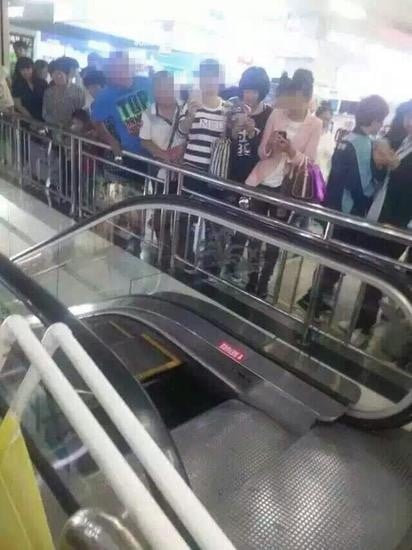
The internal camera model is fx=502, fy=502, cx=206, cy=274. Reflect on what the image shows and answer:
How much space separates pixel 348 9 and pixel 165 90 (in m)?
1.92

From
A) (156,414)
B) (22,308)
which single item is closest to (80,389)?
(156,414)

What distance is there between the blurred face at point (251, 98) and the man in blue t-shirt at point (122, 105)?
1.11 metres

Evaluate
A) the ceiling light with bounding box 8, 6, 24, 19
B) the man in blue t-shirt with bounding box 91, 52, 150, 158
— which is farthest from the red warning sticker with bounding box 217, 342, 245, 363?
the ceiling light with bounding box 8, 6, 24, 19

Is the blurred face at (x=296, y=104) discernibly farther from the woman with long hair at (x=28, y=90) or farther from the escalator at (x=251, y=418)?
the woman with long hair at (x=28, y=90)

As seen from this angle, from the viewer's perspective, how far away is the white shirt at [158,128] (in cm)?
406

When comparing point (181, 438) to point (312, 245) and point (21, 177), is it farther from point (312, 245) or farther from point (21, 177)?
point (21, 177)

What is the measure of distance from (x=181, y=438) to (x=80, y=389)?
3.93ft

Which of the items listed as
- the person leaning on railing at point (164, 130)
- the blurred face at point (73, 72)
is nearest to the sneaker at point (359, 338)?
the person leaning on railing at point (164, 130)

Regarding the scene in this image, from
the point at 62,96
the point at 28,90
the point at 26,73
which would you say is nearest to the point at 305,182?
the point at 62,96

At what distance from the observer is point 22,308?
6.15 feet

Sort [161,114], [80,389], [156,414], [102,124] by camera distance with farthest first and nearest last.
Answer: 1. [102,124]
2. [161,114]
3. [156,414]
4. [80,389]

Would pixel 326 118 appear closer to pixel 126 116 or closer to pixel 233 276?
pixel 233 276

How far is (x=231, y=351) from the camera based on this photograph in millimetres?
2893

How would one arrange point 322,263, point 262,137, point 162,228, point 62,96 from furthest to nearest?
point 62,96
point 162,228
point 262,137
point 322,263
